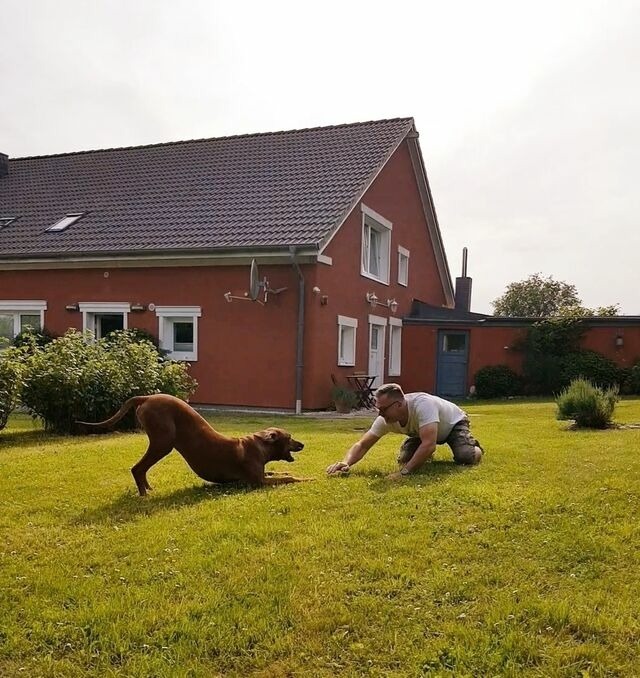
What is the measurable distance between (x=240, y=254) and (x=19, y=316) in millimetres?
7357

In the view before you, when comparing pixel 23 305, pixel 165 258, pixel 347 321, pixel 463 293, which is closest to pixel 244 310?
pixel 165 258

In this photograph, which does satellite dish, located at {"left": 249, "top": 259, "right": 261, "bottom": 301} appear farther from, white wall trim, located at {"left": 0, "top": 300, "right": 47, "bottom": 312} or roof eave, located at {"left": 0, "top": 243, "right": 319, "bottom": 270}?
white wall trim, located at {"left": 0, "top": 300, "right": 47, "bottom": 312}

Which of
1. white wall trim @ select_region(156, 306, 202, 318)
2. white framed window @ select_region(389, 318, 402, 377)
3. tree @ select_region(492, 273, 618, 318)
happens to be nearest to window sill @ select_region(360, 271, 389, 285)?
white framed window @ select_region(389, 318, 402, 377)

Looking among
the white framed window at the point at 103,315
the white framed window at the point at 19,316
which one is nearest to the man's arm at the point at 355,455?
the white framed window at the point at 103,315

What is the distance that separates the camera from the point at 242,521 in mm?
5113

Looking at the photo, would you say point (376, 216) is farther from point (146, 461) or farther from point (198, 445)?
point (146, 461)

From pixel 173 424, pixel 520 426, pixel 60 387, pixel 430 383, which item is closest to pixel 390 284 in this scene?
pixel 430 383

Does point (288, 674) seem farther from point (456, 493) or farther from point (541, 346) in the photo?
point (541, 346)

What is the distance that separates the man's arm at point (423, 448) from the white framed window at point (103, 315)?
12.2 m

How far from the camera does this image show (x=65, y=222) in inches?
776

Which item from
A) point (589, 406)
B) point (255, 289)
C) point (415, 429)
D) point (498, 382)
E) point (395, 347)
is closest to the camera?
point (415, 429)

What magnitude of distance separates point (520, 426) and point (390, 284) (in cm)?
1058

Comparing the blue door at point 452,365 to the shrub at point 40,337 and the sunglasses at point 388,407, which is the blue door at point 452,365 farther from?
the sunglasses at point 388,407

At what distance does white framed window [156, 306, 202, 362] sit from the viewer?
1680 centimetres
